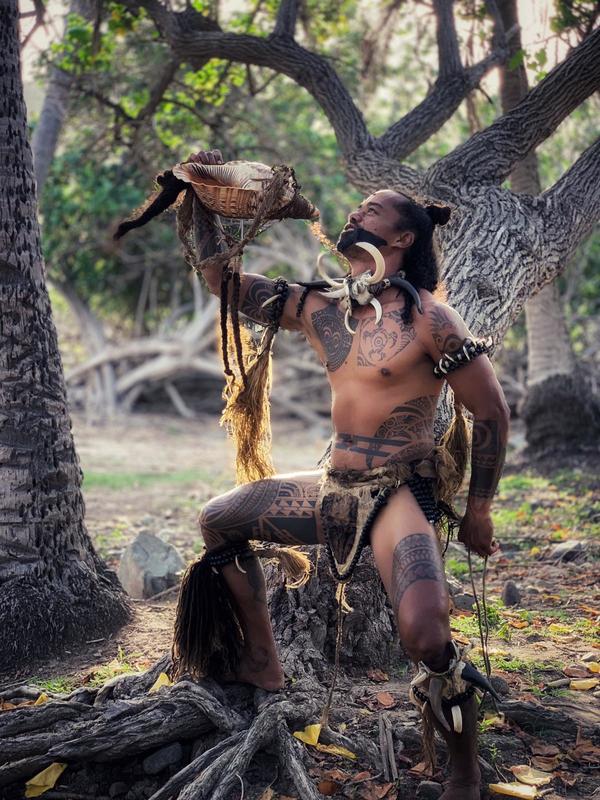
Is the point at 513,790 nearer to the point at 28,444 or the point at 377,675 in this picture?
the point at 377,675

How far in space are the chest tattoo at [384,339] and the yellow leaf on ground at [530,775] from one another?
160cm

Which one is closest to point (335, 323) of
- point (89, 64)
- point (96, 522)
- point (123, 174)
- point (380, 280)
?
point (380, 280)

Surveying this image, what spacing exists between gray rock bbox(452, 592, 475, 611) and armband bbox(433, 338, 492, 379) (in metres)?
2.19

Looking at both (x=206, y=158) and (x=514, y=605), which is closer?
(x=206, y=158)

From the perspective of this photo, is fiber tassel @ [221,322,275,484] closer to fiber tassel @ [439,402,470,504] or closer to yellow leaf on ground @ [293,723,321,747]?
fiber tassel @ [439,402,470,504]

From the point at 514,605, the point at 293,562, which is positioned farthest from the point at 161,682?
the point at 514,605

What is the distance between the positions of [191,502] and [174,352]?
8.58m

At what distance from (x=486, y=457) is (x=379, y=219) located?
3.46 feet

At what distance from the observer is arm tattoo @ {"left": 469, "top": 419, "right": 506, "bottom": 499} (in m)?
3.12

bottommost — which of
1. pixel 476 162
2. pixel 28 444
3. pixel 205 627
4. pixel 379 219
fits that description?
pixel 205 627

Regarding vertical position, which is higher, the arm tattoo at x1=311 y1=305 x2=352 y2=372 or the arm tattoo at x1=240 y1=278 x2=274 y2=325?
the arm tattoo at x1=240 y1=278 x2=274 y2=325

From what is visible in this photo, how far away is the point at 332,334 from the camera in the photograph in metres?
3.42

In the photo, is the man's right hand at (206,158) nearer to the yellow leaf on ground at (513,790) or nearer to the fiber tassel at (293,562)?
the fiber tassel at (293,562)

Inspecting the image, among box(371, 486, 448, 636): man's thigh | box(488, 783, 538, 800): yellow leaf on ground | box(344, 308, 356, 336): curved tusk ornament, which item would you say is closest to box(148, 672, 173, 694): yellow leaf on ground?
box(371, 486, 448, 636): man's thigh
